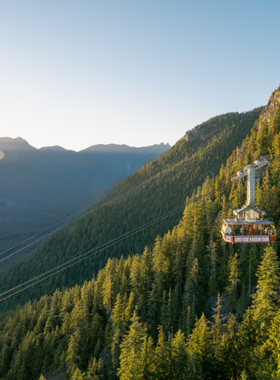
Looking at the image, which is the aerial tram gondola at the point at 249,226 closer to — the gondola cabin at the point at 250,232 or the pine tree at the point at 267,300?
the gondola cabin at the point at 250,232

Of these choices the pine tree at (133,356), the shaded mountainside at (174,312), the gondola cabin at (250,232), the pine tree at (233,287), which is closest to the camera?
the pine tree at (133,356)

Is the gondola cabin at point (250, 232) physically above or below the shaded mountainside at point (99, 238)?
Answer: above

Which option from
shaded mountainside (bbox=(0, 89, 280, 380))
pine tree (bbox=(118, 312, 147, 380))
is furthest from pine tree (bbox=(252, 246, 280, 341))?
pine tree (bbox=(118, 312, 147, 380))

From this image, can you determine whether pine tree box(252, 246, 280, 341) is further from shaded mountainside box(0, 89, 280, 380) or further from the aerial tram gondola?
the aerial tram gondola

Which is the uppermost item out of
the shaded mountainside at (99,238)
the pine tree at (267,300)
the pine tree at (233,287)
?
the pine tree at (267,300)

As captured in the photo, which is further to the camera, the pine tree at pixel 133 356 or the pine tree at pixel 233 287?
the pine tree at pixel 233 287

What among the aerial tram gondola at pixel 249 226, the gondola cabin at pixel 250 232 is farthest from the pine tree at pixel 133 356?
the aerial tram gondola at pixel 249 226

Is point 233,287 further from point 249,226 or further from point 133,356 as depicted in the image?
point 133,356

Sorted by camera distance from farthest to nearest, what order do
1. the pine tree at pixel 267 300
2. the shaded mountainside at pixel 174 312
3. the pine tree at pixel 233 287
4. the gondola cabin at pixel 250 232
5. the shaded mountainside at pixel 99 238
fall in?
the shaded mountainside at pixel 99 238
the pine tree at pixel 233 287
the pine tree at pixel 267 300
the shaded mountainside at pixel 174 312
the gondola cabin at pixel 250 232

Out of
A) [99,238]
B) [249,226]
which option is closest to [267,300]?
[249,226]
